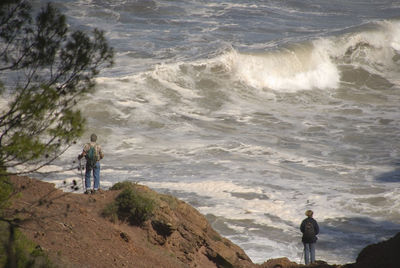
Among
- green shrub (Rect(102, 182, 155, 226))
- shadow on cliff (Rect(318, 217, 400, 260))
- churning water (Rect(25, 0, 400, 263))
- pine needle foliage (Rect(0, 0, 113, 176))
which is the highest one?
pine needle foliage (Rect(0, 0, 113, 176))

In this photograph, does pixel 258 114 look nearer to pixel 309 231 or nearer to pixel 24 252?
pixel 309 231

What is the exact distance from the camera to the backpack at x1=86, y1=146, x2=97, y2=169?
12125 mm

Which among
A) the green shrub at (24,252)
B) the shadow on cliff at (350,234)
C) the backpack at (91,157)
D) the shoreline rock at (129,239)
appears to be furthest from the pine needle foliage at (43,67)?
the shadow on cliff at (350,234)

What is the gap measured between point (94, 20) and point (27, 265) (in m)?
37.7

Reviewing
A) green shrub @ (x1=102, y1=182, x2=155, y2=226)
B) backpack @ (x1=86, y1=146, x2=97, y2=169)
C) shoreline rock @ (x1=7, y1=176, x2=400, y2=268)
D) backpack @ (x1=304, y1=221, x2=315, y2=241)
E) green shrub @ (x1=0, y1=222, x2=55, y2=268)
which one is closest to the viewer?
green shrub @ (x1=0, y1=222, x2=55, y2=268)

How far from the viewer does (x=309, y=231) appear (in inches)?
506

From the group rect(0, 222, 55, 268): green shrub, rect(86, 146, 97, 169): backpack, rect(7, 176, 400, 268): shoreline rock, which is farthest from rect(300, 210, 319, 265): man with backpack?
rect(0, 222, 55, 268): green shrub

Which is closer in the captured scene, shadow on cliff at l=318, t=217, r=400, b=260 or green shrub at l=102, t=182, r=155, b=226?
green shrub at l=102, t=182, r=155, b=226

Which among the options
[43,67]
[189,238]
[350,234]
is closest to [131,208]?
[189,238]

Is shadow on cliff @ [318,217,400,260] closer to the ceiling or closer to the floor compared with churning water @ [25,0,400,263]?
closer to the floor

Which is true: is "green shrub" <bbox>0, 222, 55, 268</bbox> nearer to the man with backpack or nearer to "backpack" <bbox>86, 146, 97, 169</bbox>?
"backpack" <bbox>86, 146, 97, 169</bbox>

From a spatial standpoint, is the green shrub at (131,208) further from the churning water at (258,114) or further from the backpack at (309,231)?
the churning water at (258,114)

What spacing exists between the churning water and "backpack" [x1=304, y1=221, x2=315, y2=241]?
167cm

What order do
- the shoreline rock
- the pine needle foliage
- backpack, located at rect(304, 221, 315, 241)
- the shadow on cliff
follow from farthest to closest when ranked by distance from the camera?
the shadow on cliff → backpack, located at rect(304, 221, 315, 241) → the shoreline rock → the pine needle foliage
